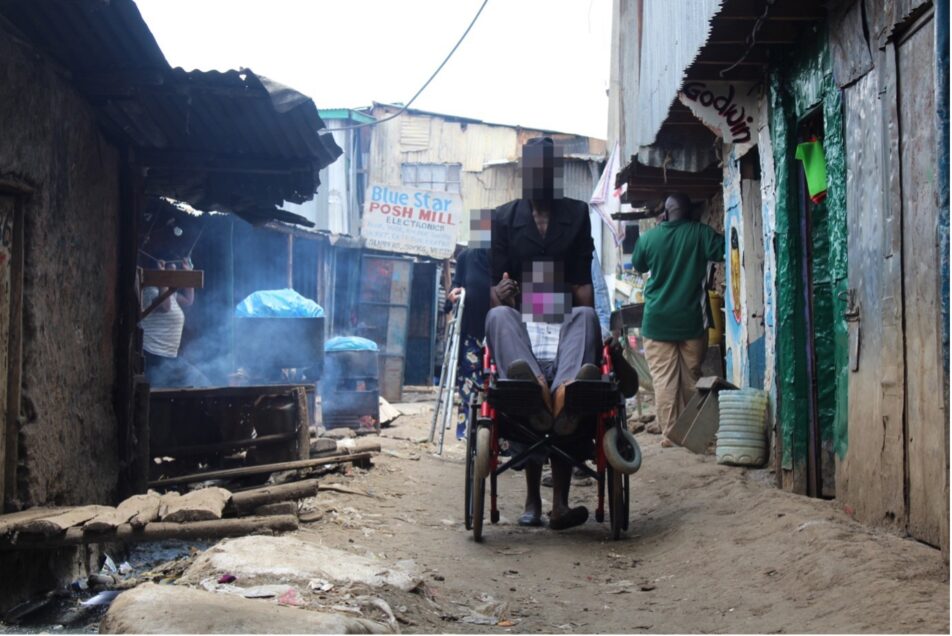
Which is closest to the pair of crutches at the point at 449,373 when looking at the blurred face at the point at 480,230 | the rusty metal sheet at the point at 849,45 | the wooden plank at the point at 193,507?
the blurred face at the point at 480,230

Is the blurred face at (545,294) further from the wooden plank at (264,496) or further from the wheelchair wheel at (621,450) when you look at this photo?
the wooden plank at (264,496)

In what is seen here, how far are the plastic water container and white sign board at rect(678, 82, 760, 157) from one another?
2.05 metres

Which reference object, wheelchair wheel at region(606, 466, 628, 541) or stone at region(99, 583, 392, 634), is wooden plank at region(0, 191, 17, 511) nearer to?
stone at region(99, 583, 392, 634)

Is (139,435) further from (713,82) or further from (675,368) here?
(713,82)

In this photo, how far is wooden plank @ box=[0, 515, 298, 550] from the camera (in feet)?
15.8

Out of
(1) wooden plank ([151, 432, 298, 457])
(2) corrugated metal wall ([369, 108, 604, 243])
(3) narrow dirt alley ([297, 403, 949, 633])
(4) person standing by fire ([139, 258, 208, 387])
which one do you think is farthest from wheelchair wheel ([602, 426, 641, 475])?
(2) corrugated metal wall ([369, 108, 604, 243])

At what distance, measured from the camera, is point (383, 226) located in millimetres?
21609

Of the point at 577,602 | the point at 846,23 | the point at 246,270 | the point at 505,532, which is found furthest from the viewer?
the point at 246,270

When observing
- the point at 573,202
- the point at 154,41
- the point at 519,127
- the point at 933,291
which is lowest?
the point at 933,291

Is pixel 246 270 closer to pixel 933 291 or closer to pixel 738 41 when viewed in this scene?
pixel 738 41

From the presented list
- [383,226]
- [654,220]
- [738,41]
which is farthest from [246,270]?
[738,41]

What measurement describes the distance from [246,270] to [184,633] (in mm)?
14107

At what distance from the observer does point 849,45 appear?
5539 mm

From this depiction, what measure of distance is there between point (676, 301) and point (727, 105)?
88.1 inches
